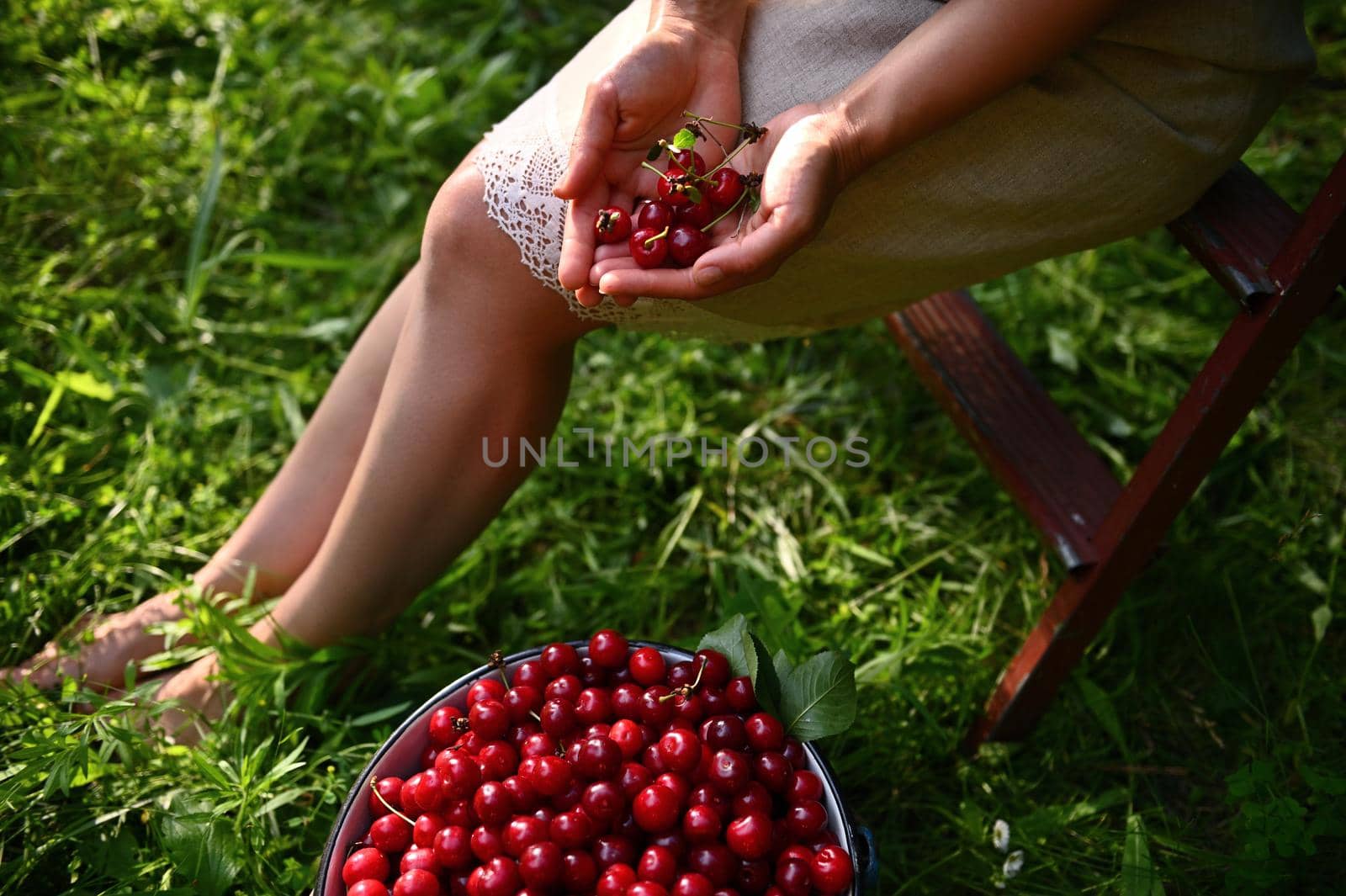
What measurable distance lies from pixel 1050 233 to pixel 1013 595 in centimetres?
82

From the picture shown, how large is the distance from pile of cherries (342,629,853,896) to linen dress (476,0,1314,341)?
0.56 meters

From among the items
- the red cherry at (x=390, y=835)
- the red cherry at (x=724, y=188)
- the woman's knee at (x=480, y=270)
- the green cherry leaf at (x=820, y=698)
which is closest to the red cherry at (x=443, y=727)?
the red cherry at (x=390, y=835)

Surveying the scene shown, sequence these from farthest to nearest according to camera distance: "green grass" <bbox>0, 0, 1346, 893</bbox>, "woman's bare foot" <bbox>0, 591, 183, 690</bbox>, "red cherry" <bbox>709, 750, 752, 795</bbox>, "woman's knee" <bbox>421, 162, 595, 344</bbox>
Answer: "woman's bare foot" <bbox>0, 591, 183, 690</bbox>, "green grass" <bbox>0, 0, 1346, 893</bbox>, "woman's knee" <bbox>421, 162, 595, 344</bbox>, "red cherry" <bbox>709, 750, 752, 795</bbox>

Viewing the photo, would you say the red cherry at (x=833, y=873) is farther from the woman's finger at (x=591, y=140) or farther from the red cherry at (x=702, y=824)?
the woman's finger at (x=591, y=140)

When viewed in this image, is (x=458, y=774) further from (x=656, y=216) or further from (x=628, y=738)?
(x=656, y=216)

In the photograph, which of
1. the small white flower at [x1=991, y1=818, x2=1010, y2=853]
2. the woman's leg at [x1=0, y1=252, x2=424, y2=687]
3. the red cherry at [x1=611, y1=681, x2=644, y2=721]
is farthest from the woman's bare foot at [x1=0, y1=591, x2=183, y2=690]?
the small white flower at [x1=991, y1=818, x2=1010, y2=853]

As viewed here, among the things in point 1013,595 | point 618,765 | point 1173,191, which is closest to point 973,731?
point 1013,595

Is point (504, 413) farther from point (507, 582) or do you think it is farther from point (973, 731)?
point (973, 731)

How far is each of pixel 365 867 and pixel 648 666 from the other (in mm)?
413

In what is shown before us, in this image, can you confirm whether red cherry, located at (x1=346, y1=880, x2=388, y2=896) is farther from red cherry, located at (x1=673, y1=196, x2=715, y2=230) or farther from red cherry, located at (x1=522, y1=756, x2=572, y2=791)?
red cherry, located at (x1=673, y1=196, x2=715, y2=230)

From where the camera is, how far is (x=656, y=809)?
1163mm

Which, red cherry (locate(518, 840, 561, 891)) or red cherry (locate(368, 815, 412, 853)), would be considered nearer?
red cherry (locate(518, 840, 561, 891))

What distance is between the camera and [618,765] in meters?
1.22

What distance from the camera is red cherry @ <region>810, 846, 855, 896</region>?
Answer: 1.12m
